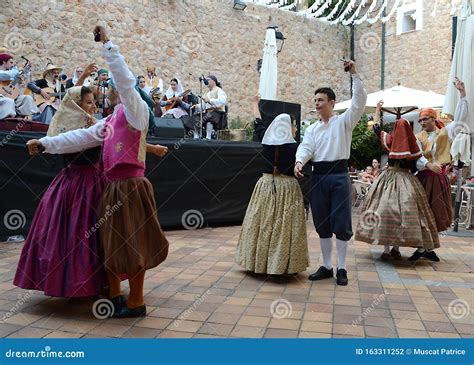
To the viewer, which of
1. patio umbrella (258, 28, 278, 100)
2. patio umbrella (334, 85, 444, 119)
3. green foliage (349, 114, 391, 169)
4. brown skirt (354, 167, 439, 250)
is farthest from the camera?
green foliage (349, 114, 391, 169)

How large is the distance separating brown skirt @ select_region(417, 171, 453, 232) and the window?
1222 cm

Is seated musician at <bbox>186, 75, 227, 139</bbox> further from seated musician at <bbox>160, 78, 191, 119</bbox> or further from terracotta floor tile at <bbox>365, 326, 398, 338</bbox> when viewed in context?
terracotta floor tile at <bbox>365, 326, 398, 338</bbox>

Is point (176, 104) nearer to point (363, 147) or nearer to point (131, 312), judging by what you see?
point (363, 147)

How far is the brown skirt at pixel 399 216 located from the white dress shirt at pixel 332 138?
102 cm

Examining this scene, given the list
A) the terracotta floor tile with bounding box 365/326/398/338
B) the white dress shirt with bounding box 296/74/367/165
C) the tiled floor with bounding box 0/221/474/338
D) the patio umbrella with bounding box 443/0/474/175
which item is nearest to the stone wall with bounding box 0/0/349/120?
the tiled floor with bounding box 0/221/474/338

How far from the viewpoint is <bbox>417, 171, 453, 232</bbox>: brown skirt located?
4914mm

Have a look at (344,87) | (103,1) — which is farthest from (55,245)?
(344,87)

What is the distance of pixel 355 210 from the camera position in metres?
10.1

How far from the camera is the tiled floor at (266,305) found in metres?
2.82

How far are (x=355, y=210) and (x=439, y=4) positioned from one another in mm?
8513

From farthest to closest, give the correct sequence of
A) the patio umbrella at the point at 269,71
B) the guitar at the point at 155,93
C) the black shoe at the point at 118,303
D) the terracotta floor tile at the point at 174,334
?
the patio umbrella at the point at 269,71, the guitar at the point at 155,93, the black shoe at the point at 118,303, the terracotta floor tile at the point at 174,334

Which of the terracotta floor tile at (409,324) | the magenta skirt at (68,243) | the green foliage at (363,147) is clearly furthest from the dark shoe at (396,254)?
the green foliage at (363,147)

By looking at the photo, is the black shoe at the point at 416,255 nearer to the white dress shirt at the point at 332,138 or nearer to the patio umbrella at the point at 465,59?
the white dress shirt at the point at 332,138
